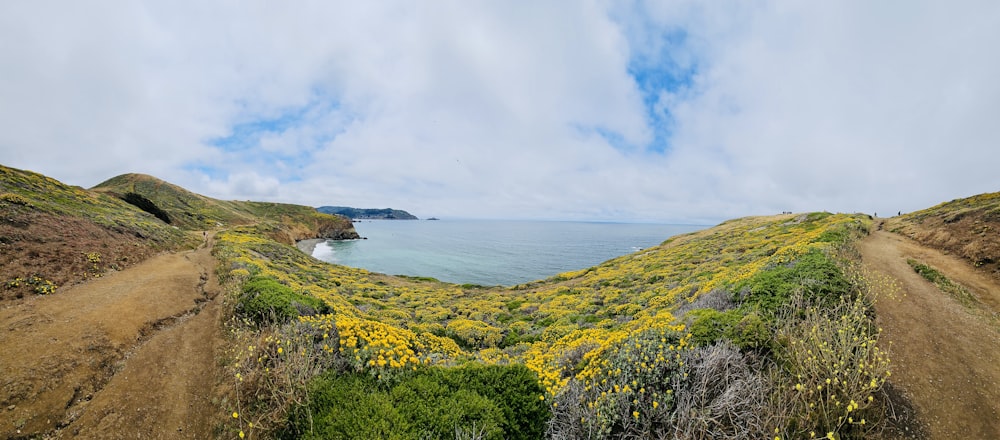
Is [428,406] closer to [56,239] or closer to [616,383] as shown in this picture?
[616,383]

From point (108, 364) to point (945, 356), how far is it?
21537mm

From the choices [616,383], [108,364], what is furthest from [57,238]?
[616,383]

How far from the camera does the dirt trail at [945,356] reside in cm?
615

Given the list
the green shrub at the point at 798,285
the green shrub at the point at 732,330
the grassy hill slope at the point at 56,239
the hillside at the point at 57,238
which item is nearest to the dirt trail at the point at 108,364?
the grassy hill slope at the point at 56,239

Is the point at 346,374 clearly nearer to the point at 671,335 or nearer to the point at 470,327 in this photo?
the point at 671,335

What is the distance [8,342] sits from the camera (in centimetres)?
943

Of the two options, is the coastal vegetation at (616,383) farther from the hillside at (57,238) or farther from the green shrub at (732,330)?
the hillside at (57,238)

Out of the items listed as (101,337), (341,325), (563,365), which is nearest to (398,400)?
(341,325)

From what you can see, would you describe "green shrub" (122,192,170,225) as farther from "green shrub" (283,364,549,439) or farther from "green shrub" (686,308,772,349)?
"green shrub" (686,308,772,349)

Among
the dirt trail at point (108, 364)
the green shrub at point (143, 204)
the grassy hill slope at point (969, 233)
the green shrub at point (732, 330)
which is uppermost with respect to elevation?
the green shrub at point (143, 204)

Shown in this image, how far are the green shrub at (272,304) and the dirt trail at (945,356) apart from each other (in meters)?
15.4

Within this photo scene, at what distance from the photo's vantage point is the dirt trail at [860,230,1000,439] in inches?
242

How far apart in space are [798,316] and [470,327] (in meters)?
12.1

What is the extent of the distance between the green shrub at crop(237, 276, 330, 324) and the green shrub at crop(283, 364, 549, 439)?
5295 millimetres
